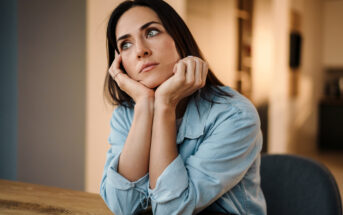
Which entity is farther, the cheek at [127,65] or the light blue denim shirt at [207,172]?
the cheek at [127,65]

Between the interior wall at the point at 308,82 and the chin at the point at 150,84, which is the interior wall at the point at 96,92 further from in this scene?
the interior wall at the point at 308,82

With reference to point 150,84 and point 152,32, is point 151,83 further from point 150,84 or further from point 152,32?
point 152,32

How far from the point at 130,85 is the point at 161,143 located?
0.22 metres

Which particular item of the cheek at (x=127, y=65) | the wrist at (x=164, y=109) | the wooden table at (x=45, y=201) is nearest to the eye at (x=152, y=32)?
the cheek at (x=127, y=65)

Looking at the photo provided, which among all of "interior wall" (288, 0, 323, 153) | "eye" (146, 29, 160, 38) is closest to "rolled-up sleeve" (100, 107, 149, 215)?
"eye" (146, 29, 160, 38)

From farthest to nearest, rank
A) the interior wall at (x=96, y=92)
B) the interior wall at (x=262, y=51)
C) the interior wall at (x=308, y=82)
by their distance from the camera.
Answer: the interior wall at (x=308, y=82), the interior wall at (x=262, y=51), the interior wall at (x=96, y=92)

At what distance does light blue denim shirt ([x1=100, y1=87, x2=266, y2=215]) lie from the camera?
79cm

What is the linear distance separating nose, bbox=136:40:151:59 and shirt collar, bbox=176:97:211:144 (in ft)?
0.68

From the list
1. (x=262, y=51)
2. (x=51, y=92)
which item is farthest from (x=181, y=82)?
(x=262, y=51)

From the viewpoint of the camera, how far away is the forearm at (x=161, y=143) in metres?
0.82

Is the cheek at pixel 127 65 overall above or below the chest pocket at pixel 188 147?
above

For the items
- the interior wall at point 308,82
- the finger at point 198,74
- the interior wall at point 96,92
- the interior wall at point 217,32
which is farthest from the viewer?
the interior wall at point 308,82

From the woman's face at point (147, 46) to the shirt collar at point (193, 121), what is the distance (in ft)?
0.42

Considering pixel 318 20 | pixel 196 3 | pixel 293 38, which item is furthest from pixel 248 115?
pixel 318 20
